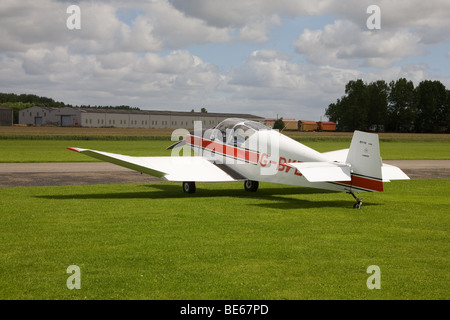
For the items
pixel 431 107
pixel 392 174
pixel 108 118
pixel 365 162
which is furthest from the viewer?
pixel 431 107

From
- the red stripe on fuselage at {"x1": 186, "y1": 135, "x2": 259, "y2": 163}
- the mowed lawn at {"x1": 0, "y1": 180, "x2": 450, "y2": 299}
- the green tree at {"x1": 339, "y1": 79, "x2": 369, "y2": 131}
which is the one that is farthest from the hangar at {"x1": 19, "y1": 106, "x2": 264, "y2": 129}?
the mowed lawn at {"x1": 0, "y1": 180, "x2": 450, "y2": 299}

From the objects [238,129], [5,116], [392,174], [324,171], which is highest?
[5,116]

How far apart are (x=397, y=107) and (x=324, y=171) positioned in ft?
378

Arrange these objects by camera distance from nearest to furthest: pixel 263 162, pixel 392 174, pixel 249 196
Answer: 1. pixel 392 174
2. pixel 263 162
3. pixel 249 196

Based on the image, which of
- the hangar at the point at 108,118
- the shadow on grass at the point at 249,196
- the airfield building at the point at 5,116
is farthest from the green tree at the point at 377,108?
the shadow on grass at the point at 249,196

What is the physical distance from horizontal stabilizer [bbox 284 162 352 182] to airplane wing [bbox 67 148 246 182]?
311 cm

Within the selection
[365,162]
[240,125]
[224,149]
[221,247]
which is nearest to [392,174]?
[365,162]

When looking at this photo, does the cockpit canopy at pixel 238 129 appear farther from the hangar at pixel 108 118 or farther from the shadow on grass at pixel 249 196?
the hangar at pixel 108 118

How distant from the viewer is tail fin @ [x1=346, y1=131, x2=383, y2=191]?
38.9ft

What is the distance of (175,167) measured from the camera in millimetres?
15078

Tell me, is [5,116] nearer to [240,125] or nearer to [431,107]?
[431,107]

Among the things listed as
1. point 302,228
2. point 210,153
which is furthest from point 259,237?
point 210,153
